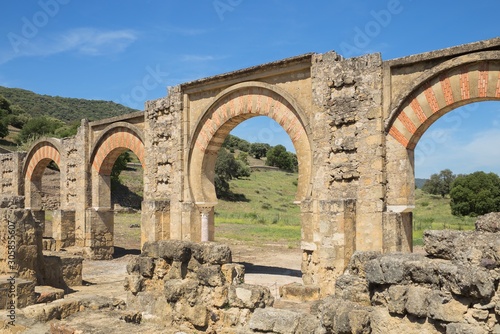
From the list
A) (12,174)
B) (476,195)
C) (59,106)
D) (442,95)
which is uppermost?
(59,106)

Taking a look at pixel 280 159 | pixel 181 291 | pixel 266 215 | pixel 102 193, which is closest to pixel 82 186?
pixel 102 193

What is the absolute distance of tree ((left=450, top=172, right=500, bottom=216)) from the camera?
2942cm

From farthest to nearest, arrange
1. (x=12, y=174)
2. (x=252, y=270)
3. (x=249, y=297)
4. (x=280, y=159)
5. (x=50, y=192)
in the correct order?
(x=280, y=159)
(x=50, y=192)
(x=12, y=174)
(x=252, y=270)
(x=249, y=297)

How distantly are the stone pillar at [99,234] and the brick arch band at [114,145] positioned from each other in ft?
4.08

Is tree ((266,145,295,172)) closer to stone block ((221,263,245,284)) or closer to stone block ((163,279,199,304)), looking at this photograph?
stone block ((221,263,245,284))

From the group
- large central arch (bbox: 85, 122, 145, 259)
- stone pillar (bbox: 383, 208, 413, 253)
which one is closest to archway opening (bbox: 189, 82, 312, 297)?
stone pillar (bbox: 383, 208, 413, 253)

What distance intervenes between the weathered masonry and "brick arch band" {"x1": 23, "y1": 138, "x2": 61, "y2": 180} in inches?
208

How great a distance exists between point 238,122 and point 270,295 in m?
5.13

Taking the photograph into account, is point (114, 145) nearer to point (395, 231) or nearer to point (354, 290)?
point (395, 231)

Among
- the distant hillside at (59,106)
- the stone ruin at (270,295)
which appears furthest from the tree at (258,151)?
the stone ruin at (270,295)

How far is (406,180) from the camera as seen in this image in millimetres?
7031

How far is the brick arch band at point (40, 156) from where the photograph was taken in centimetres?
1498

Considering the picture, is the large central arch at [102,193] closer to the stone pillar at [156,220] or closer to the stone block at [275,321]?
the stone pillar at [156,220]

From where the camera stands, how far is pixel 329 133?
7.79 meters
